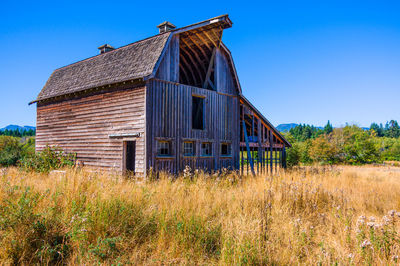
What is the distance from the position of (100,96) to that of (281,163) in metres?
14.3

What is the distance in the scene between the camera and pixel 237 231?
15.4 feet

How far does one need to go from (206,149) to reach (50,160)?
30.2 feet

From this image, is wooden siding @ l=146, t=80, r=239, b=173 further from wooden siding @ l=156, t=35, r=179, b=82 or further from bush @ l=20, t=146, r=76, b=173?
bush @ l=20, t=146, r=76, b=173

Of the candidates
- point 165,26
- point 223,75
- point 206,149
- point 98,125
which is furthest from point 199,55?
point 98,125

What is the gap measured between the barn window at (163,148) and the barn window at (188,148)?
970 mm

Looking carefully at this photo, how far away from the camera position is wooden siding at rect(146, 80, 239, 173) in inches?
484

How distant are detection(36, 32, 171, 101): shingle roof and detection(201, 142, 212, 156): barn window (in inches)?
201

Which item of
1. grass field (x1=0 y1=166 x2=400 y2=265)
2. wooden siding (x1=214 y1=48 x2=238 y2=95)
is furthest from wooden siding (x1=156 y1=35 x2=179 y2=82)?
grass field (x1=0 y1=166 x2=400 y2=265)

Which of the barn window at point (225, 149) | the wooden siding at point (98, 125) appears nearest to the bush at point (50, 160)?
the wooden siding at point (98, 125)

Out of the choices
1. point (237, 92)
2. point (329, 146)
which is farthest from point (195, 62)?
point (329, 146)

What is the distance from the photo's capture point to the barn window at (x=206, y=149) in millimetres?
14722

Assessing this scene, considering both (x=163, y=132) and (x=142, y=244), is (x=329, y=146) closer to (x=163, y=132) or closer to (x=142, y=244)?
(x=163, y=132)

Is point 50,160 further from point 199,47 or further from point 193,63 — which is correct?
point 199,47

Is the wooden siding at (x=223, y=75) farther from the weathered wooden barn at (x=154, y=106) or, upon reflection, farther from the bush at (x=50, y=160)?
the bush at (x=50, y=160)
